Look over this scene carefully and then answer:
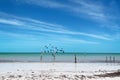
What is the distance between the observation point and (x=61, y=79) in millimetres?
22625

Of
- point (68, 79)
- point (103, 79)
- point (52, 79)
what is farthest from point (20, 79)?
point (103, 79)

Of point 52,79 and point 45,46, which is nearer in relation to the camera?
point 52,79

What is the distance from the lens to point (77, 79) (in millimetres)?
22531

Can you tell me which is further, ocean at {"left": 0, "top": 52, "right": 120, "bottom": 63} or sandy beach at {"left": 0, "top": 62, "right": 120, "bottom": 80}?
ocean at {"left": 0, "top": 52, "right": 120, "bottom": 63}

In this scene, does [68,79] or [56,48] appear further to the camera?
[56,48]

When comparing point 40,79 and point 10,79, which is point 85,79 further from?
point 10,79

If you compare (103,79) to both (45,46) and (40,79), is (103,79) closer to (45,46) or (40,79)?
(40,79)

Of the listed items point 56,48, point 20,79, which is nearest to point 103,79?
point 20,79

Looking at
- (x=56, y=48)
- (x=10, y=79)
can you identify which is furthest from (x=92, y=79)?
(x=56, y=48)

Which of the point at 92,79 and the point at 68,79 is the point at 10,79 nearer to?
the point at 68,79

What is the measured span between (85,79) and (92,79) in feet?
2.25

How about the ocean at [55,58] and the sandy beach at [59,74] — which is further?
the ocean at [55,58]

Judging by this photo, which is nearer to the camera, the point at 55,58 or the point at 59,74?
the point at 59,74

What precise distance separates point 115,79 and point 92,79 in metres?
2.12
